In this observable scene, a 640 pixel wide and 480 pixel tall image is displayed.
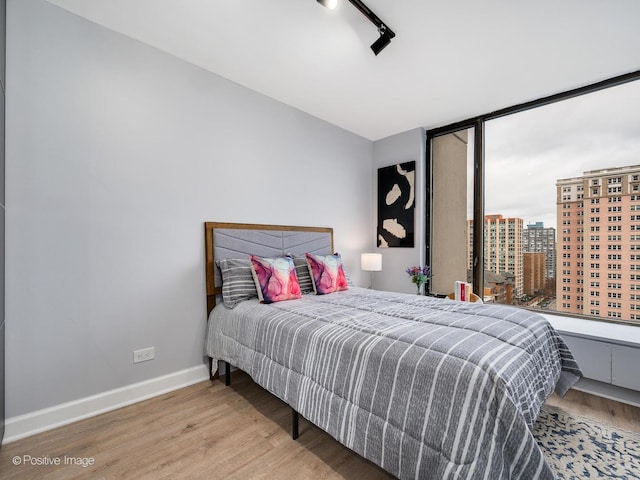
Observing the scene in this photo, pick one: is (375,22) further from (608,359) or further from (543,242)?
(608,359)

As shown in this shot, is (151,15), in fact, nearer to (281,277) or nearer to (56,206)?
(56,206)

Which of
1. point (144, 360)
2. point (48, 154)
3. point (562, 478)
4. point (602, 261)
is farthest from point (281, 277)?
point (602, 261)

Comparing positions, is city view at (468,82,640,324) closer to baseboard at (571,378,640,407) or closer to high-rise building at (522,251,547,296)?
high-rise building at (522,251,547,296)

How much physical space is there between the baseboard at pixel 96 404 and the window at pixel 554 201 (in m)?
3.16

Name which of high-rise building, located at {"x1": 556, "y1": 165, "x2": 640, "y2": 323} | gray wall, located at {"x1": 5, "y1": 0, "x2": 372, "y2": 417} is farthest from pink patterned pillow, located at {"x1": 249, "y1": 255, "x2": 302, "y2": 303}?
high-rise building, located at {"x1": 556, "y1": 165, "x2": 640, "y2": 323}

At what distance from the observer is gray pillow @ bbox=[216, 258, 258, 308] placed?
2.43 metres

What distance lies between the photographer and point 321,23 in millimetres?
2037

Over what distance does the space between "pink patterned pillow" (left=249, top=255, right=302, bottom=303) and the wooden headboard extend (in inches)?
12.4

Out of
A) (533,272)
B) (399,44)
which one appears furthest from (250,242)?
(533,272)

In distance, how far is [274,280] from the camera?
2.44 metres

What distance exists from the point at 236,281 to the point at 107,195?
1.13m

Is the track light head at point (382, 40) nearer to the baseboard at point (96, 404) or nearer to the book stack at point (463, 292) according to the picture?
the book stack at point (463, 292)

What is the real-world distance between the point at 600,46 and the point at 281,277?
3.08 meters

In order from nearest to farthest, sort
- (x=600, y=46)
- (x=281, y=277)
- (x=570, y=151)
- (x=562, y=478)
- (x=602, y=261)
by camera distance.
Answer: (x=562, y=478), (x=600, y=46), (x=281, y=277), (x=602, y=261), (x=570, y=151)
